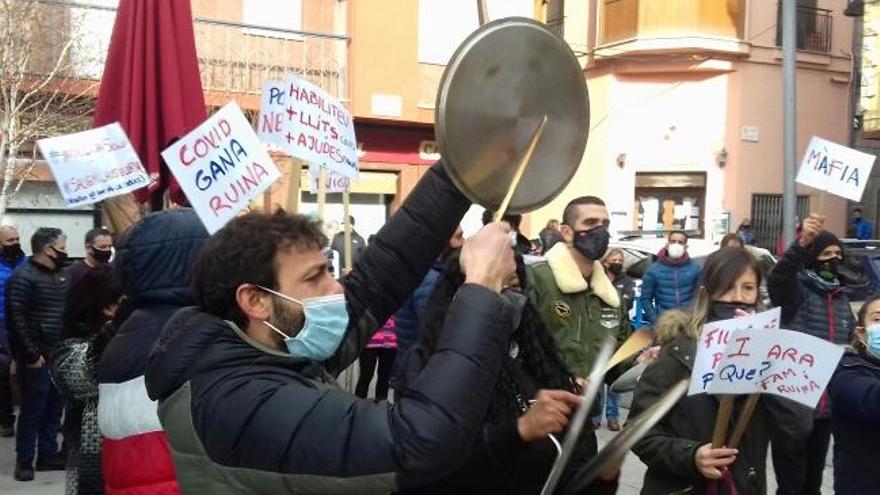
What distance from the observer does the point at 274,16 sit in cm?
1725

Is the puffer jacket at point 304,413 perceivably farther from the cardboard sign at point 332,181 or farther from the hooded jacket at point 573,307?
the cardboard sign at point 332,181

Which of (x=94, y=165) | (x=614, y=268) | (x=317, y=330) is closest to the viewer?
(x=317, y=330)

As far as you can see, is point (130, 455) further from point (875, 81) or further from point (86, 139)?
point (875, 81)

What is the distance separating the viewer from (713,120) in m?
20.2

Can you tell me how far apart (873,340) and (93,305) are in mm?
3367

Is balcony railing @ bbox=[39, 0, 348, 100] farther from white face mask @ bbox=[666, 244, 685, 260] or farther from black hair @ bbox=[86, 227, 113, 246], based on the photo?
white face mask @ bbox=[666, 244, 685, 260]

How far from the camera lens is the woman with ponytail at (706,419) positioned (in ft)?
10.0

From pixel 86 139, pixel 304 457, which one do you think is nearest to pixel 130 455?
pixel 304 457

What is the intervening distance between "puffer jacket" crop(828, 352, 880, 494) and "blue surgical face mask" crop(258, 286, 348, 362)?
2.30 meters

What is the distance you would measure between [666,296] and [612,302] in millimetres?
4088

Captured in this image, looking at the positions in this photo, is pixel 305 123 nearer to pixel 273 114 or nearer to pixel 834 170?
pixel 273 114

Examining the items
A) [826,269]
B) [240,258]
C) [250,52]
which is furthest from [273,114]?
[250,52]

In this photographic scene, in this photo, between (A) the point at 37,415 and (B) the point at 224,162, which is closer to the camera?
(B) the point at 224,162

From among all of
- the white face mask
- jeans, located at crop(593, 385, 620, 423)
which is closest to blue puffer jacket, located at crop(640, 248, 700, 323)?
the white face mask
